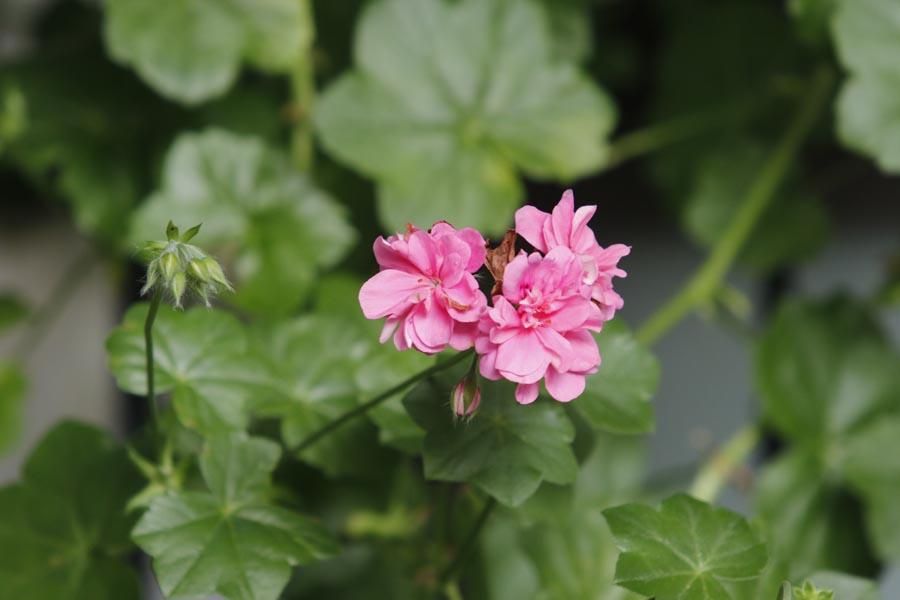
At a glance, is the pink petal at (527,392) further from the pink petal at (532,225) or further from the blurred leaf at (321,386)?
the blurred leaf at (321,386)

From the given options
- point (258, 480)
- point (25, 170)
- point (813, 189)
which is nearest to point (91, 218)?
point (25, 170)

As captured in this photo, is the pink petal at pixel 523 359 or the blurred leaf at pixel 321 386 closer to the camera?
the pink petal at pixel 523 359

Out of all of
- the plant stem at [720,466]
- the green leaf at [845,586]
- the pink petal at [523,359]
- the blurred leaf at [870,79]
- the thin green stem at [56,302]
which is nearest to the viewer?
the pink petal at [523,359]

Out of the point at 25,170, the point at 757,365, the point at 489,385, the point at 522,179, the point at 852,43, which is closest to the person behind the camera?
the point at 489,385

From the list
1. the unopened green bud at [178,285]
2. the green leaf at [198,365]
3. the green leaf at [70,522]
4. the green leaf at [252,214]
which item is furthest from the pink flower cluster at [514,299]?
the green leaf at [252,214]

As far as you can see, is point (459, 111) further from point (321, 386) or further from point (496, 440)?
point (496, 440)

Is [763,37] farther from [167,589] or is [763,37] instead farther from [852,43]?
[167,589]
